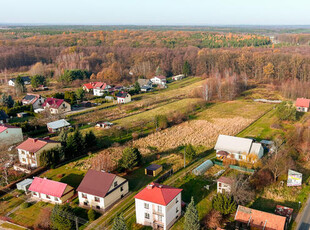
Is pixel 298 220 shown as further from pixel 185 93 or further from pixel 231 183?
pixel 185 93

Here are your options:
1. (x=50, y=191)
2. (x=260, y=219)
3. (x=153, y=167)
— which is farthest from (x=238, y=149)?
(x=50, y=191)

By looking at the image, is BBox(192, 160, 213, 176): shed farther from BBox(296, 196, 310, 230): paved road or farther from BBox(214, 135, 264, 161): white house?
BBox(296, 196, 310, 230): paved road

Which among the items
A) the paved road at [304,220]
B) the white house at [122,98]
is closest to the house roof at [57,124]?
the white house at [122,98]

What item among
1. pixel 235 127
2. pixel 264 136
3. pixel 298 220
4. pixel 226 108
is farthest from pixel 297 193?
pixel 226 108

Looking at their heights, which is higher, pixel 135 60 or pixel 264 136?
pixel 135 60

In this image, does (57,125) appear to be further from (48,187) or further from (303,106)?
(303,106)

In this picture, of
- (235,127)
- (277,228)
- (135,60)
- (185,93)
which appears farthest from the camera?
(135,60)

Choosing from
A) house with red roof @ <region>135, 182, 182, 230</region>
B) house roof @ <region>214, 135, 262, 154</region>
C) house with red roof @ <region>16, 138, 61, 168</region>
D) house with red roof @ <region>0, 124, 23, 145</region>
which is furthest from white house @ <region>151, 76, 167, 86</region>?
house with red roof @ <region>135, 182, 182, 230</region>
